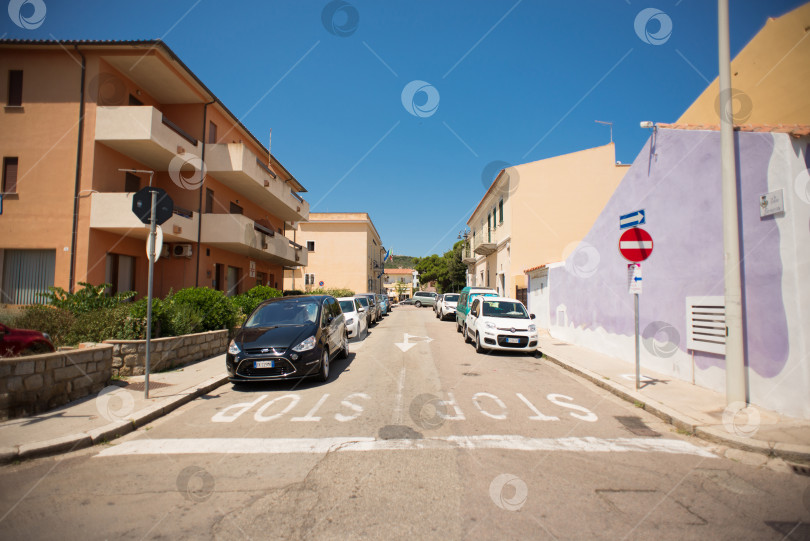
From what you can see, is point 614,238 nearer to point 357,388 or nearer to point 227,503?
point 357,388

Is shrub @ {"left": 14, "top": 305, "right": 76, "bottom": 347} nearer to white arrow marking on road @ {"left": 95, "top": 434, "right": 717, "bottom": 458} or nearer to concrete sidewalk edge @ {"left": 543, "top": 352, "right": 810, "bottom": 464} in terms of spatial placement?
white arrow marking on road @ {"left": 95, "top": 434, "right": 717, "bottom": 458}

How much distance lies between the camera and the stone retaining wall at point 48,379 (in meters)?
5.44

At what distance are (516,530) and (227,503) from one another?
7.56 feet

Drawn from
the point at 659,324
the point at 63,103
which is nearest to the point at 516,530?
the point at 659,324

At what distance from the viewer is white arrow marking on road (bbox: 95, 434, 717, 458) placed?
473cm

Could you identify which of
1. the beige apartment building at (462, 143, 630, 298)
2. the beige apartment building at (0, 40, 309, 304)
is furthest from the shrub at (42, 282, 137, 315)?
the beige apartment building at (462, 143, 630, 298)

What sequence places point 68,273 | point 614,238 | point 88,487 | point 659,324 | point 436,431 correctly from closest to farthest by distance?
point 88,487, point 436,431, point 659,324, point 614,238, point 68,273

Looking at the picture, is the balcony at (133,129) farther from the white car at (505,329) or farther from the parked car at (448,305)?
the parked car at (448,305)

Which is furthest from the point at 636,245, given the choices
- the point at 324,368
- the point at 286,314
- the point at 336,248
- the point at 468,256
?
the point at 336,248

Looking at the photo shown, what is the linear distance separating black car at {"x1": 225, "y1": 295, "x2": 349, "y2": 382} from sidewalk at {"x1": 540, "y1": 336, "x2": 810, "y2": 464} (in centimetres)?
551

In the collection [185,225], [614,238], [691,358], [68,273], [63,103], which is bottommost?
[691,358]

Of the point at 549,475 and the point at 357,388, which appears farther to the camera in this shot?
the point at 357,388

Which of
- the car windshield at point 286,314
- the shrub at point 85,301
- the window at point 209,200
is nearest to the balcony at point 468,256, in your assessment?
the window at point 209,200

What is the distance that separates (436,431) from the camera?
531cm
